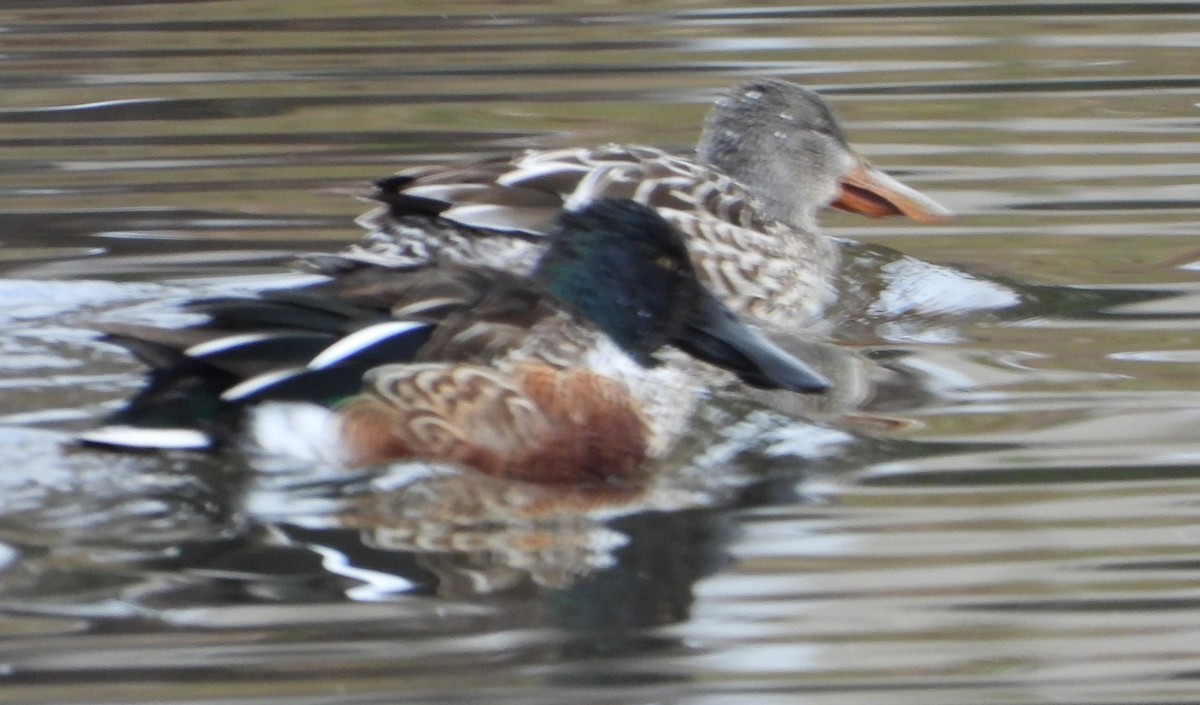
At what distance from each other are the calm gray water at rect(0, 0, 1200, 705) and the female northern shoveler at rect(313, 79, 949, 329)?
29 cm

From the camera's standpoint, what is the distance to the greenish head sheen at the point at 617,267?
6.11 meters

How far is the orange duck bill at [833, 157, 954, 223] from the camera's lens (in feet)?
27.2

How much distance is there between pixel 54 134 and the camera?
982 centimetres

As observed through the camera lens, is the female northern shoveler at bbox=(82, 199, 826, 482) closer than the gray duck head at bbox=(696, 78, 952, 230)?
Yes

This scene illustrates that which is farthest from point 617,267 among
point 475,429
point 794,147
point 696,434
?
point 794,147

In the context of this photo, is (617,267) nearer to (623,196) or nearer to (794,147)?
(623,196)

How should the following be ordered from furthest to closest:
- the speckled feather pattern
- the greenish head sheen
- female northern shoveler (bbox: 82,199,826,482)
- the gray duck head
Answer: the gray duck head, the speckled feather pattern, the greenish head sheen, female northern shoveler (bbox: 82,199,826,482)

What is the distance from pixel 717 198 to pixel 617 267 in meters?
1.77

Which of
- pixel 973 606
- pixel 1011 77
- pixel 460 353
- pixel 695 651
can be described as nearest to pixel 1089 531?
pixel 973 606

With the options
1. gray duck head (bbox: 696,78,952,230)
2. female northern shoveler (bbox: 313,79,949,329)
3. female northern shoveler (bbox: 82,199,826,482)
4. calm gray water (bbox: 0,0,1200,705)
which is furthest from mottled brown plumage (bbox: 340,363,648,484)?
gray duck head (bbox: 696,78,952,230)

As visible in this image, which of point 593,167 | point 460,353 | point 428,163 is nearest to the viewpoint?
point 460,353

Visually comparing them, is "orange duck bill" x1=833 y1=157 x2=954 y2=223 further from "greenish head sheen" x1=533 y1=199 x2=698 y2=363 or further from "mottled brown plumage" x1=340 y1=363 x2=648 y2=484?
"mottled brown plumage" x1=340 y1=363 x2=648 y2=484

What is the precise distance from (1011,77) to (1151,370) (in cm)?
424

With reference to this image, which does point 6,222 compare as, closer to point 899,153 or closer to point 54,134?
point 54,134
